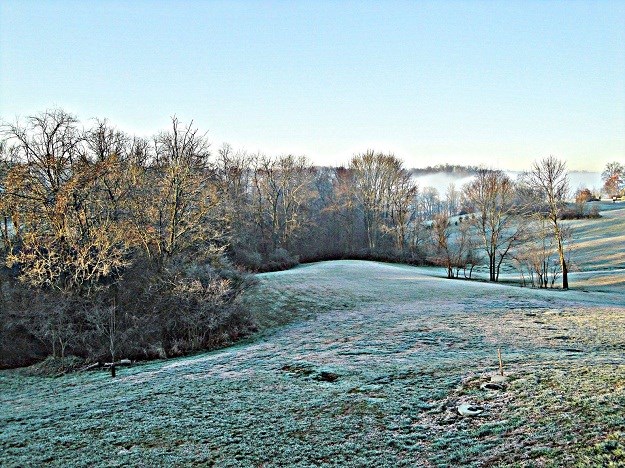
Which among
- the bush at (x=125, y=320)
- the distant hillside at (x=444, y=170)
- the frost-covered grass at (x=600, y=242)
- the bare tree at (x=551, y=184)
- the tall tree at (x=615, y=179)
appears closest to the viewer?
the bush at (x=125, y=320)

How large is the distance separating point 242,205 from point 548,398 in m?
49.4

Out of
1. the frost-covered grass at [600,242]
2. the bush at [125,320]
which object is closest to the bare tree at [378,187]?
the frost-covered grass at [600,242]

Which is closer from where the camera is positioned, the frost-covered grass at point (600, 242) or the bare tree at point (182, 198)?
the bare tree at point (182, 198)

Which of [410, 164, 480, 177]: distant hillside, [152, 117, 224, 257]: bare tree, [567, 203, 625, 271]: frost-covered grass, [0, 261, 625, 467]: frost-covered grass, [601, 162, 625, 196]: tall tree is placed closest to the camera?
[0, 261, 625, 467]: frost-covered grass

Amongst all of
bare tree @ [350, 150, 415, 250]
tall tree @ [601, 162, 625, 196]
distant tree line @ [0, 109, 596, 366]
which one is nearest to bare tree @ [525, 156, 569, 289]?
distant tree line @ [0, 109, 596, 366]

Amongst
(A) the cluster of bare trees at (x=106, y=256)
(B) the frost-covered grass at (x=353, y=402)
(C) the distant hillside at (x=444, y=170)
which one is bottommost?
(B) the frost-covered grass at (x=353, y=402)

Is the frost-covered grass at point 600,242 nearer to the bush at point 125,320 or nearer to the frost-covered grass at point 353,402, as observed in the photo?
the frost-covered grass at point 353,402

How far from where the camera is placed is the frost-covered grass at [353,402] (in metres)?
7.24

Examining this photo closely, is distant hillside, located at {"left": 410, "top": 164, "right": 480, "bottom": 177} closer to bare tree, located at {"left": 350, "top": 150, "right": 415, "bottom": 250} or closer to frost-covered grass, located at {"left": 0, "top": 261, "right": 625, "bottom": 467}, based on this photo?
bare tree, located at {"left": 350, "top": 150, "right": 415, "bottom": 250}

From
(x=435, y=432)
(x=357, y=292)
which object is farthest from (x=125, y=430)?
(x=357, y=292)

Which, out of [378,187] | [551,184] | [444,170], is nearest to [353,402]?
[551,184]

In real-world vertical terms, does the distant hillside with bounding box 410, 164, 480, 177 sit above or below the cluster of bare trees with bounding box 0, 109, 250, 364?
above

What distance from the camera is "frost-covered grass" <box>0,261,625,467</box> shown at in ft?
23.7

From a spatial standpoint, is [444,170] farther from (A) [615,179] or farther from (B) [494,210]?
(B) [494,210]
